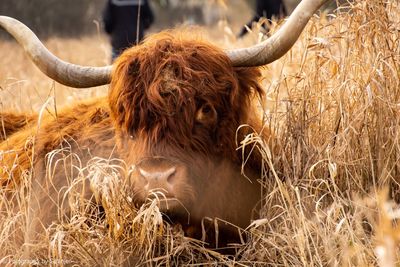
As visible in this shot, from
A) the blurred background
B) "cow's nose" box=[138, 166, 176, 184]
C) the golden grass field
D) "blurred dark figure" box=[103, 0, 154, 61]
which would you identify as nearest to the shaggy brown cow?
"cow's nose" box=[138, 166, 176, 184]

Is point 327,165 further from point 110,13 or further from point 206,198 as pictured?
point 110,13

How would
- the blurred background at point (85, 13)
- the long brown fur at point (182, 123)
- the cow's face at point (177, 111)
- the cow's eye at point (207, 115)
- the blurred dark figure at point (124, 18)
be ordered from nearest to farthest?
the cow's face at point (177, 111)
the long brown fur at point (182, 123)
the cow's eye at point (207, 115)
the blurred dark figure at point (124, 18)
the blurred background at point (85, 13)

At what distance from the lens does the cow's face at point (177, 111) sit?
438 centimetres

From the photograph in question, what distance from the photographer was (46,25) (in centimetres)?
2041

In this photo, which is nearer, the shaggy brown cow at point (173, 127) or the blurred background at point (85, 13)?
the shaggy brown cow at point (173, 127)

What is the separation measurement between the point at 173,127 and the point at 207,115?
0.26 meters

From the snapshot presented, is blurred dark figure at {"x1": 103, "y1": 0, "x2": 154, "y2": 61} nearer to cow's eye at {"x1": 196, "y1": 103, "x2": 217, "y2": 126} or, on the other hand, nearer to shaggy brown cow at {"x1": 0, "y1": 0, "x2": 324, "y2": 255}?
shaggy brown cow at {"x1": 0, "y1": 0, "x2": 324, "y2": 255}

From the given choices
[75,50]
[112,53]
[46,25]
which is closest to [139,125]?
[112,53]

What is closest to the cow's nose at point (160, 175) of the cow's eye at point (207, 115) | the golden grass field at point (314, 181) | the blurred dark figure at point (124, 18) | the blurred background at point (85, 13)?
the golden grass field at point (314, 181)

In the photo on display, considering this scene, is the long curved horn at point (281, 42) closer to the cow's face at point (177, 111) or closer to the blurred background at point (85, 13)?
the cow's face at point (177, 111)

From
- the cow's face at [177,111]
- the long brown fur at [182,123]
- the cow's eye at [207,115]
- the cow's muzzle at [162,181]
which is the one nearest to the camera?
the cow's muzzle at [162,181]

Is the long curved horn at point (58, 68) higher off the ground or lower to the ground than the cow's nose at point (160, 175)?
higher

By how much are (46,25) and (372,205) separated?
16722 mm

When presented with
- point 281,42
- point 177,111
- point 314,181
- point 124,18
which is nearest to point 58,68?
point 177,111
